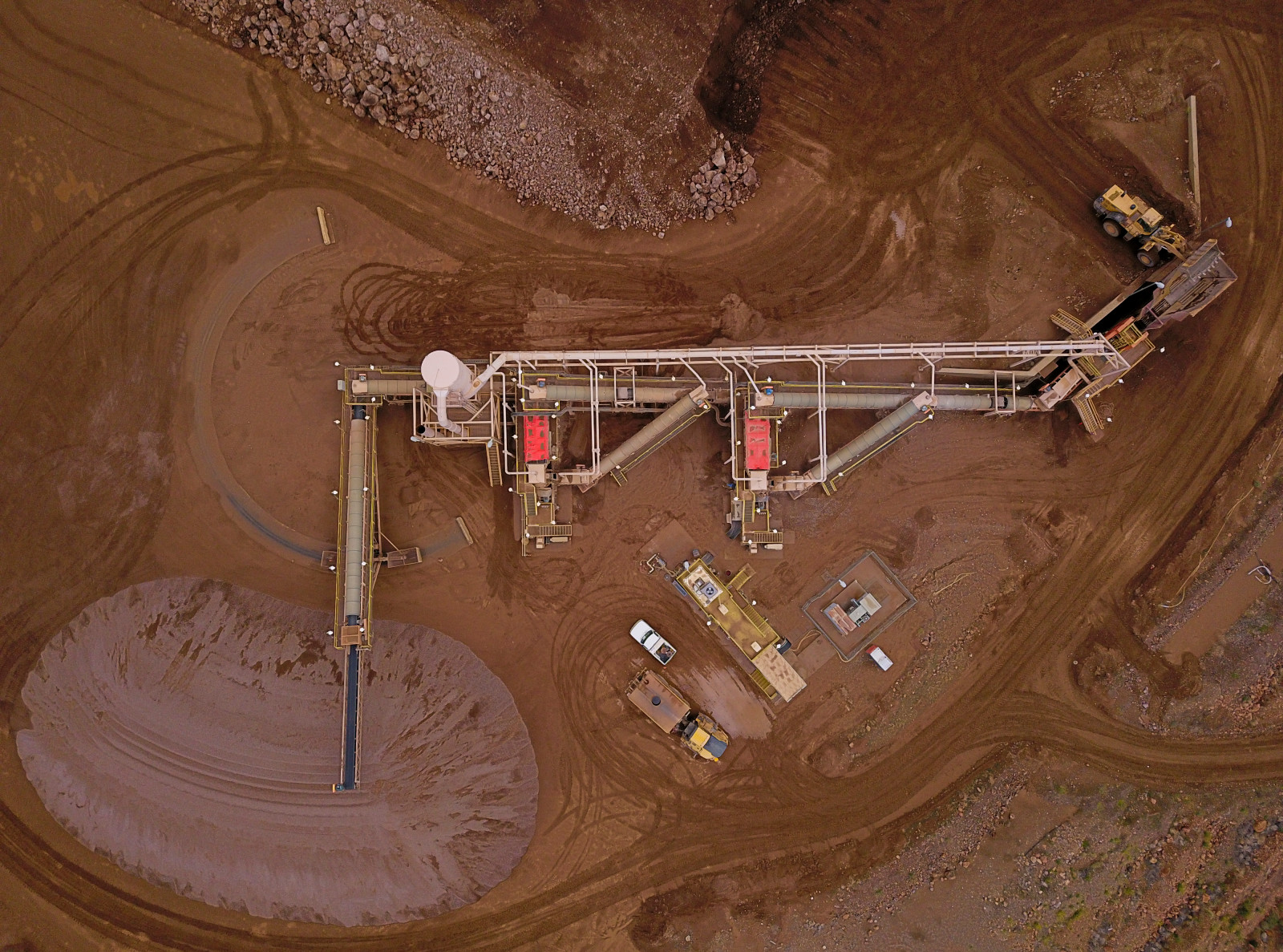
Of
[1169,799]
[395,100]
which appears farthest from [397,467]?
[1169,799]

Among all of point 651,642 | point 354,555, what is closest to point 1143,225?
point 651,642

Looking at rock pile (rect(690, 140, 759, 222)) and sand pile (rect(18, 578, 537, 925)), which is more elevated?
rock pile (rect(690, 140, 759, 222))

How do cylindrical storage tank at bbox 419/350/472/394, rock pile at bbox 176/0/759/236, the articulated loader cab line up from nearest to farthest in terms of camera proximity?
1. cylindrical storage tank at bbox 419/350/472/394
2. rock pile at bbox 176/0/759/236
3. the articulated loader cab

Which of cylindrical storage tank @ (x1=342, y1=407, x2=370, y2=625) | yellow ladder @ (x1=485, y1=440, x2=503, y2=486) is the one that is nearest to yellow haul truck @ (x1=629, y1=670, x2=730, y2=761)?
yellow ladder @ (x1=485, y1=440, x2=503, y2=486)

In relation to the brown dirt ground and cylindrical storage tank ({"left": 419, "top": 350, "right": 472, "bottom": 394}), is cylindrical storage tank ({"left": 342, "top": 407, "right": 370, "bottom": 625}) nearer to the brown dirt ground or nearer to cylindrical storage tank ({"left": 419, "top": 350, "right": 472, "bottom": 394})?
the brown dirt ground

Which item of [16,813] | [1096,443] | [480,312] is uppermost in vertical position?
[480,312]

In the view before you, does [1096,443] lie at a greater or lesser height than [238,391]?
lesser

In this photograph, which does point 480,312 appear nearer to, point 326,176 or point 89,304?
point 326,176
